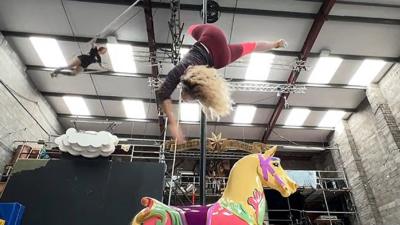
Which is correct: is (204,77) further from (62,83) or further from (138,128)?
(138,128)

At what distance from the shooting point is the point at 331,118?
32.8 ft

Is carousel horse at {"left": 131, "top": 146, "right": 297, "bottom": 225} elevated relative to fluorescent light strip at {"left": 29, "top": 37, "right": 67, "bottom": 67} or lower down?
lower down

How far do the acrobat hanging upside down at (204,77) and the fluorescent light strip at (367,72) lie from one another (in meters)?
6.78

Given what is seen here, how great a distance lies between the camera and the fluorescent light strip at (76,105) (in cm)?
912

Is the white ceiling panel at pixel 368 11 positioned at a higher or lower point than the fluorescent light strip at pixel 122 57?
higher

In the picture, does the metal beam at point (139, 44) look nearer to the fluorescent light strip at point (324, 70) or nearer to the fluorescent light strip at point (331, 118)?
the fluorescent light strip at point (324, 70)

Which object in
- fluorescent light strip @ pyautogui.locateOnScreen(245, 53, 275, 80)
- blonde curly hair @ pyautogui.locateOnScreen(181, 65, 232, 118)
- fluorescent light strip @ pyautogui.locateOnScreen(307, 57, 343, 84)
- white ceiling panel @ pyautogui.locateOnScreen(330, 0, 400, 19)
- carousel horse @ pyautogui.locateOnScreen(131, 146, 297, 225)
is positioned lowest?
carousel horse @ pyautogui.locateOnScreen(131, 146, 297, 225)

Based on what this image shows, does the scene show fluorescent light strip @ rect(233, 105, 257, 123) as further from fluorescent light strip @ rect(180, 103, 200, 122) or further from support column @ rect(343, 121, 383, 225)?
support column @ rect(343, 121, 383, 225)

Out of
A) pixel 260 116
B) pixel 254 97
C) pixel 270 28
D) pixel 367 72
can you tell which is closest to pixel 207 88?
pixel 270 28

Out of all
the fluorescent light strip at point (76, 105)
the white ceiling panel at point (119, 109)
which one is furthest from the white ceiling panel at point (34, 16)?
the white ceiling panel at point (119, 109)

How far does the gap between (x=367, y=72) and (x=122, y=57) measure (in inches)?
256

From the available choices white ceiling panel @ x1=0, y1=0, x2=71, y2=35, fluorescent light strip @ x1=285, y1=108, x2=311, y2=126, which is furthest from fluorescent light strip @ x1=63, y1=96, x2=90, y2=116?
fluorescent light strip @ x1=285, y1=108, x2=311, y2=126

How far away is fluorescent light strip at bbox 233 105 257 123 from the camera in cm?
945

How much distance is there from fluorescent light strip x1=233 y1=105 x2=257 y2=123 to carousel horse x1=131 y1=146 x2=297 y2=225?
7.02 m
